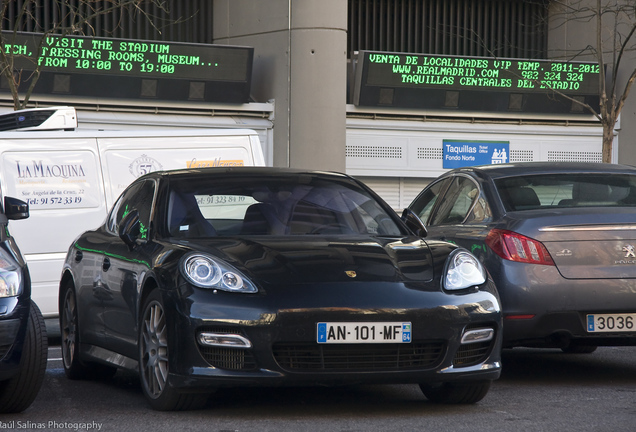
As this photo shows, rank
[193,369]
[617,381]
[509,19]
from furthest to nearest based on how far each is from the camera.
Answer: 1. [509,19]
2. [617,381]
3. [193,369]

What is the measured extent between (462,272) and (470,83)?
16137 millimetres

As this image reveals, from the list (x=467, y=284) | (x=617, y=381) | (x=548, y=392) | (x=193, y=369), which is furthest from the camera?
(x=617, y=381)

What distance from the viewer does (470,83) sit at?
21.8m

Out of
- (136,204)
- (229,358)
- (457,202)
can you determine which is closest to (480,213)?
(457,202)

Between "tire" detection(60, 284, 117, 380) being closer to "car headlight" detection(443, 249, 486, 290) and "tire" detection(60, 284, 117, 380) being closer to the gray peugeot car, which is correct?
the gray peugeot car

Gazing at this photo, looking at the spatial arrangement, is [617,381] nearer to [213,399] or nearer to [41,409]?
[213,399]

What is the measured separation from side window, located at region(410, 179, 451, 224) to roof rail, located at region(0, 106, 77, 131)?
383cm

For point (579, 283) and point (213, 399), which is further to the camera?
point (579, 283)

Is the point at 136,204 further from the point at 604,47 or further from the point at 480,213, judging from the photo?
the point at 604,47

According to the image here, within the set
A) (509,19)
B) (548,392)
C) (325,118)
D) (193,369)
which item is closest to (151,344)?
Answer: (193,369)

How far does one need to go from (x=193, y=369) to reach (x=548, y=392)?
2404 mm

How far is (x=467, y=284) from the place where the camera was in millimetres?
5953

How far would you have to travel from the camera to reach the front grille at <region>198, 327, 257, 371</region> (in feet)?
18.2

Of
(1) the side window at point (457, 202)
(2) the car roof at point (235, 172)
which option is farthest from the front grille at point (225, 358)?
(1) the side window at point (457, 202)
